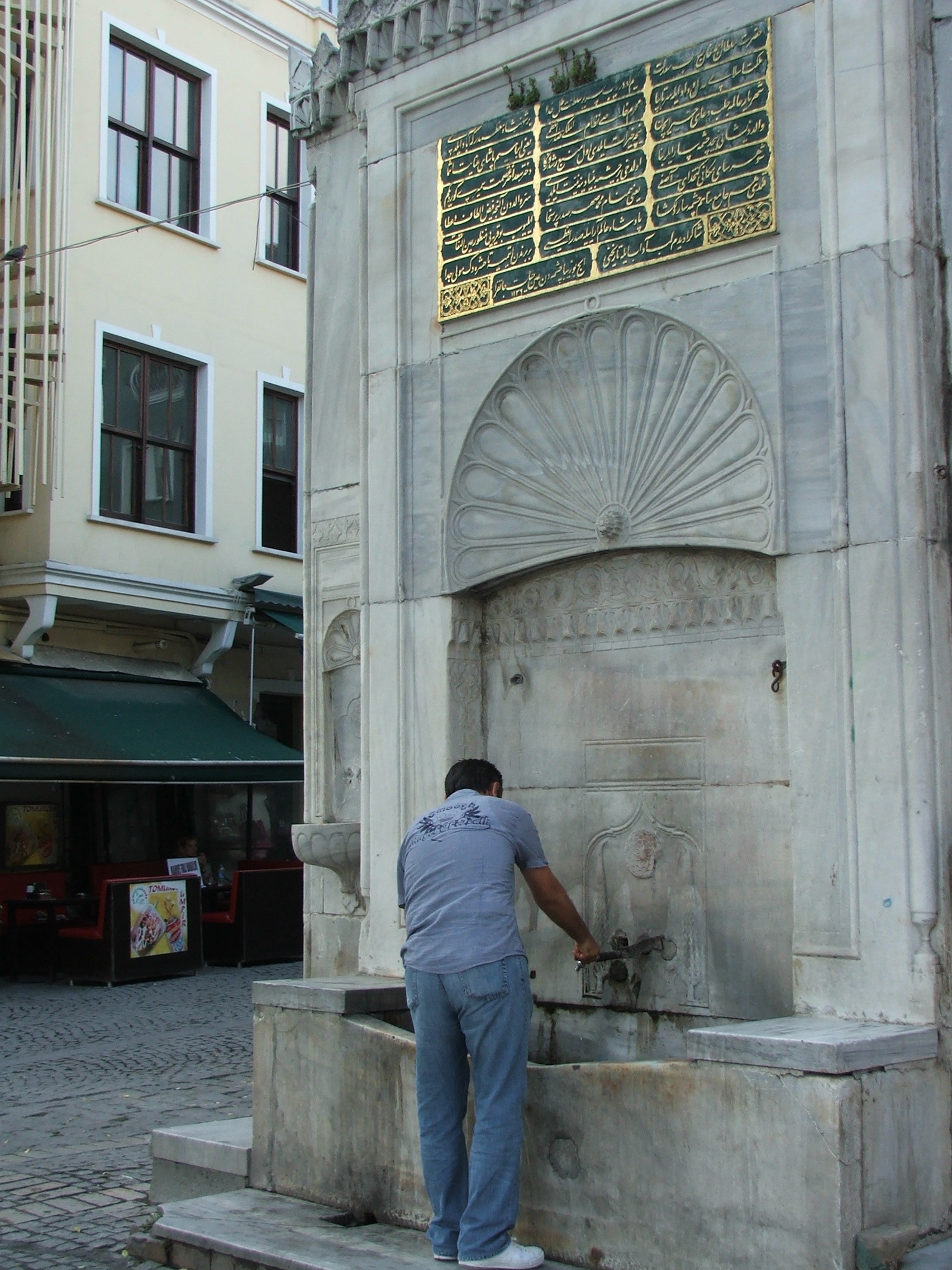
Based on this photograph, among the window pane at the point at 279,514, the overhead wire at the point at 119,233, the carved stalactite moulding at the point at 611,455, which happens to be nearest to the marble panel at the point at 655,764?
the carved stalactite moulding at the point at 611,455

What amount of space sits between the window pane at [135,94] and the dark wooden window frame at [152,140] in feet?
0.13

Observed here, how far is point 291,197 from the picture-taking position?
68.5 ft

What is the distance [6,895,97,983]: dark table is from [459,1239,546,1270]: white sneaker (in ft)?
37.6

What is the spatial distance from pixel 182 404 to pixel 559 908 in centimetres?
1502

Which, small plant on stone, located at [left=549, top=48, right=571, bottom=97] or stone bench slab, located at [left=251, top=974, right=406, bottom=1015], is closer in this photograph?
stone bench slab, located at [left=251, top=974, right=406, bottom=1015]

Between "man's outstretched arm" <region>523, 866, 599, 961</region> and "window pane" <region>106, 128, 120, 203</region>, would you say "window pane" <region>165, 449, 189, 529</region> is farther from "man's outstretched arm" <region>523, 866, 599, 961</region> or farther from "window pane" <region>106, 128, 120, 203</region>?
"man's outstretched arm" <region>523, 866, 599, 961</region>

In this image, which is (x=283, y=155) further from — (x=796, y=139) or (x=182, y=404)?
(x=796, y=139)

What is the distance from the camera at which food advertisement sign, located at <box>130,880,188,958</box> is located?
1514cm

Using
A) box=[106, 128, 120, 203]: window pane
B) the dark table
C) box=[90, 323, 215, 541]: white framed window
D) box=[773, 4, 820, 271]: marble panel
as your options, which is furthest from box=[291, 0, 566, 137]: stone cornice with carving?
box=[106, 128, 120, 203]: window pane

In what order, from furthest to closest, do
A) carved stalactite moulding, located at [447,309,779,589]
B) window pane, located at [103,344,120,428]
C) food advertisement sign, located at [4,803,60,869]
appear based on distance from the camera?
window pane, located at [103,344,120,428]
food advertisement sign, located at [4,803,60,869]
carved stalactite moulding, located at [447,309,779,589]

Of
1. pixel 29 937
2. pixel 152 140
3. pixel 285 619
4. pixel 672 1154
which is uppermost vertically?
pixel 152 140

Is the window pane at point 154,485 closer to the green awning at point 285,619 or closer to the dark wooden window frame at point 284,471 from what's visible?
the dark wooden window frame at point 284,471

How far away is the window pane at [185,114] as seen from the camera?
1919cm

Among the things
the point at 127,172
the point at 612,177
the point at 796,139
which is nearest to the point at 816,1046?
the point at 796,139
